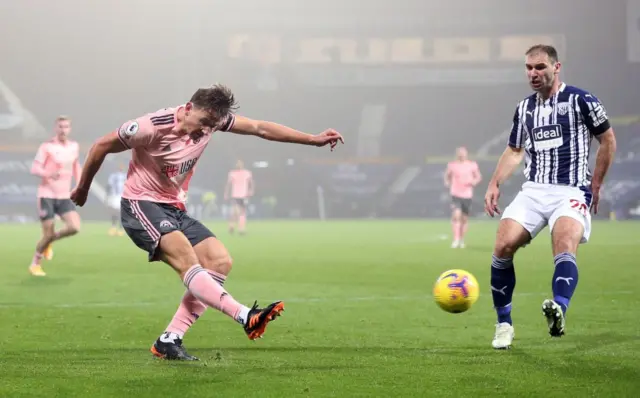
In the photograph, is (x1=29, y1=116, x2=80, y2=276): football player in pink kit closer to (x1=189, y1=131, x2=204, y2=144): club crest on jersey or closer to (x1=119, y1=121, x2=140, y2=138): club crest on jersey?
(x1=189, y1=131, x2=204, y2=144): club crest on jersey

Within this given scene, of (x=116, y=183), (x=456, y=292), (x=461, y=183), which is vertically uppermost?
(x=116, y=183)

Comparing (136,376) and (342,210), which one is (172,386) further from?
(342,210)

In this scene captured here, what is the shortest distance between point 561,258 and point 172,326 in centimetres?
289

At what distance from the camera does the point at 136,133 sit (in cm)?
691

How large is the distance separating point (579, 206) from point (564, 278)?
63cm

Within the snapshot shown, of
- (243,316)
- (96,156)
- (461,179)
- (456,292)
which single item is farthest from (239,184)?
(243,316)

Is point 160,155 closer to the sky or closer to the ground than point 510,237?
closer to the sky

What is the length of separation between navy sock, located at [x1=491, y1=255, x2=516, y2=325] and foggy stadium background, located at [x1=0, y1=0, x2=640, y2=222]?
121 ft

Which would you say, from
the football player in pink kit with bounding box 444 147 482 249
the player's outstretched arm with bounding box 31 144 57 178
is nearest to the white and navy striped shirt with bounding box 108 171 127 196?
the football player in pink kit with bounding box 444 147 482 249

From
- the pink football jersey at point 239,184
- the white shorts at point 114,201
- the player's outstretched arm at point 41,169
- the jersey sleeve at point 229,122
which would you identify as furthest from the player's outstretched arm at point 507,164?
the pink football jersey at point 239,184

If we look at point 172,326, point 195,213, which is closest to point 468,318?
point 172,326

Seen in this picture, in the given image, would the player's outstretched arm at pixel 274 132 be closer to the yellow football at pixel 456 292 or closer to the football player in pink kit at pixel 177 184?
the football player in pink kit at pixel 177 184

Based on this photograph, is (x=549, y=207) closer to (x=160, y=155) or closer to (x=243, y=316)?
(x=243, y=316)

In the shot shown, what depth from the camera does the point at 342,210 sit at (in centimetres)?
4512
